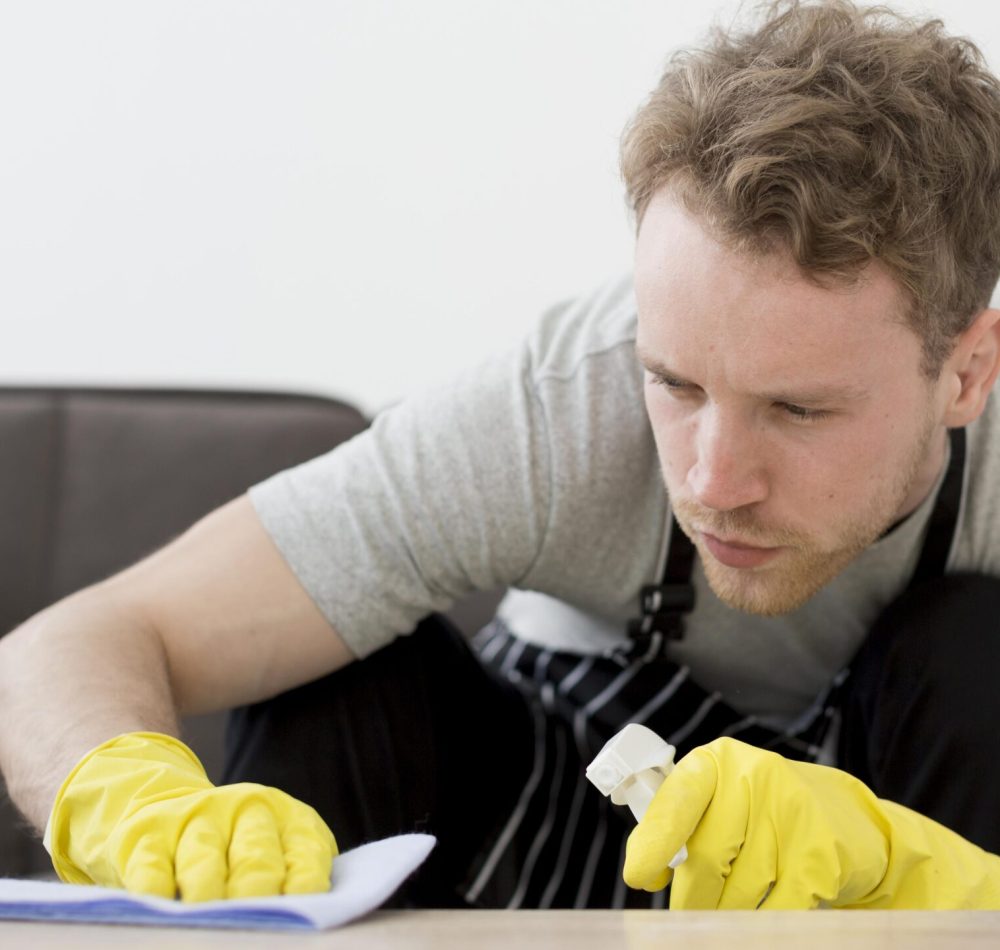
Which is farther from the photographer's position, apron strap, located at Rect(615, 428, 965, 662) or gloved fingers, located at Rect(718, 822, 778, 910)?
apron strap, located at Rect(615, 428, 965, 662)

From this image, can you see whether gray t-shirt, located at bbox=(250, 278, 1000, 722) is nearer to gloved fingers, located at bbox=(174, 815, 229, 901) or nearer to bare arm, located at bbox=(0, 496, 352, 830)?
bare arm, located at bbox=(0, 496, 352, 830)

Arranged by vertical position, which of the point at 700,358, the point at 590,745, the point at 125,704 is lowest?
the point at 590,745

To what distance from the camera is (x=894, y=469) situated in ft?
3.15

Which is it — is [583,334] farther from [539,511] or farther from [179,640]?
[179,640]

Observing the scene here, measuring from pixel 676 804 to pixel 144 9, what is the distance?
1301 millimetres

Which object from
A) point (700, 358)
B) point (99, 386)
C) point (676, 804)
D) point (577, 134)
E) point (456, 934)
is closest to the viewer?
point (456, 934)

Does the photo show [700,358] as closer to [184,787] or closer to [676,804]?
[676,804]

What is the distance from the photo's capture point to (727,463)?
88 centimetres

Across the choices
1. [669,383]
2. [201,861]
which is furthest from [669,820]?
[669,383]

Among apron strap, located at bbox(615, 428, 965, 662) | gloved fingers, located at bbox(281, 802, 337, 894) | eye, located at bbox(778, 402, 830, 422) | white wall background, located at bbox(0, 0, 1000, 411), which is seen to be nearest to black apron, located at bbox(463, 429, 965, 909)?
apron strap, located at bbox(615, 428, 965, 662)

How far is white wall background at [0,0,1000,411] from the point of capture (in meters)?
1.58

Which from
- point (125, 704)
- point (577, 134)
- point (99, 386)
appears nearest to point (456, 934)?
point (125, 704)

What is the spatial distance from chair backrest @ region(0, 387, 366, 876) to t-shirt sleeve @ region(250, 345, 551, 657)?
367 mm

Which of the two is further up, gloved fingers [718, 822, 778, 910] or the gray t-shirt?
the gray t-shirt
